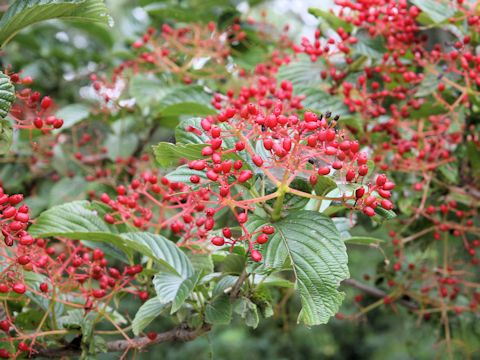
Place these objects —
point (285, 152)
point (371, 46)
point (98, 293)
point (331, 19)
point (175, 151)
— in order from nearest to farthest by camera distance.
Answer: point (285, 152) → point (175, 151) → point (98, 293) → point (371, 46) → point (331, 19)

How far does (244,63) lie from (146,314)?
170 centimetres

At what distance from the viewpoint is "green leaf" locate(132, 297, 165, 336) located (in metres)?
1.55

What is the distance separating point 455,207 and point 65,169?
181 cm

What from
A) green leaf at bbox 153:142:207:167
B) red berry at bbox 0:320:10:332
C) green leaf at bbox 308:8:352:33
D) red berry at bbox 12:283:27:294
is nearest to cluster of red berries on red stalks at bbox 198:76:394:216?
green leaf at bbox 153:142:207:167

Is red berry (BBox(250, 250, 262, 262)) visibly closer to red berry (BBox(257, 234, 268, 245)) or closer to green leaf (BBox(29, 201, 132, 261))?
red berry (BBox(257, 234, 268, 245))

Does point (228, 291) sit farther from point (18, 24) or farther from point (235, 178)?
point (18, 24)

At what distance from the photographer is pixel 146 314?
157 centimetres

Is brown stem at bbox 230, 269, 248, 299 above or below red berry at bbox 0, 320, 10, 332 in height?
above

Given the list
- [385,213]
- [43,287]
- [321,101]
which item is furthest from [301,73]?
[43,287]

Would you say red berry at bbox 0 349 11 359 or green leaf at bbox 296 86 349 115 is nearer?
red berry at bbox 0 349 11 359

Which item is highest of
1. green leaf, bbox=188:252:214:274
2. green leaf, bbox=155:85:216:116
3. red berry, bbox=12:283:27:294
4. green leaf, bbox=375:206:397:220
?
green leaf, bbox=375:206:397:220

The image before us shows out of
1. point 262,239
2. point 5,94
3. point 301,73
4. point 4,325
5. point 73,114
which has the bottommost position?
point 73,114

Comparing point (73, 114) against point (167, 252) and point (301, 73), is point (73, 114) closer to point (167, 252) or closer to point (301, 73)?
point (301, 73)

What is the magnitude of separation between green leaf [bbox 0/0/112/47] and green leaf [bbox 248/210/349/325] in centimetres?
71
